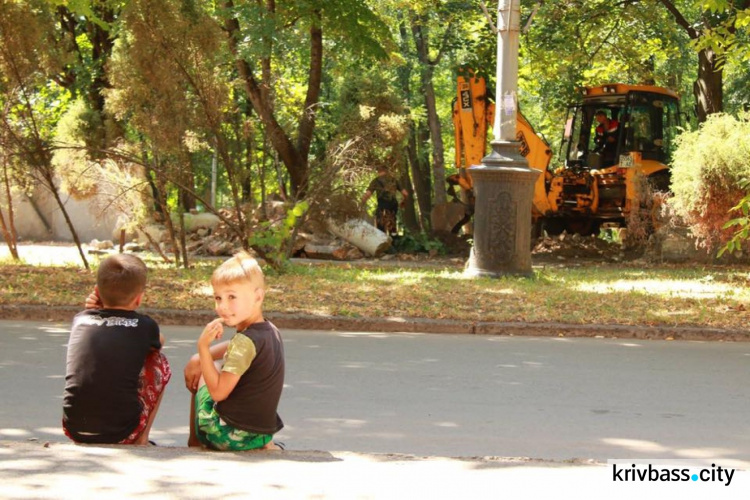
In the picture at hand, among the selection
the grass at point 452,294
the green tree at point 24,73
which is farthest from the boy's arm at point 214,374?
the green tree at point 24,73

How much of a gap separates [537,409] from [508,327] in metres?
3.65

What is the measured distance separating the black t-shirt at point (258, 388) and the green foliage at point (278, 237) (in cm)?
992

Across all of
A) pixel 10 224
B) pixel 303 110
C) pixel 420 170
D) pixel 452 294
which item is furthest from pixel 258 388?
pixel 420 170

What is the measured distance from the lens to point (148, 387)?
16.5 feet

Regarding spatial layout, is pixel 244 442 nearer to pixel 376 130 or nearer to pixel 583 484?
pixel 583 484

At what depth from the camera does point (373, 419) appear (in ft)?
23.0

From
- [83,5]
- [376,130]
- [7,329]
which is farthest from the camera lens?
[376,130]

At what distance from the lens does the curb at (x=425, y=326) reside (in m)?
10.9

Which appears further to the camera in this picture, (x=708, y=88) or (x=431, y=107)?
(x=431, y=107)

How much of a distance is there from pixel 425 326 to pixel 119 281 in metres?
6.51

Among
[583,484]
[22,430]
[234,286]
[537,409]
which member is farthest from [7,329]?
[583,484]

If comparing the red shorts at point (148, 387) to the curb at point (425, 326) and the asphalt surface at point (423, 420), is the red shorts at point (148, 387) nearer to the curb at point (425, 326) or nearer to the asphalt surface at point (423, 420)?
the asphalt surface at point (423, 420)

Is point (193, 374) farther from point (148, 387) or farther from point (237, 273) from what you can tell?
point (237, 273)

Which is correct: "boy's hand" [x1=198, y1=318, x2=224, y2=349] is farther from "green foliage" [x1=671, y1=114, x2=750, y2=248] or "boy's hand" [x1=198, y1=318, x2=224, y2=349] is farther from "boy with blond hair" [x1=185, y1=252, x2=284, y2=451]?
"green foliage" [x1=671, y1=114, x2=750, y2=248]
